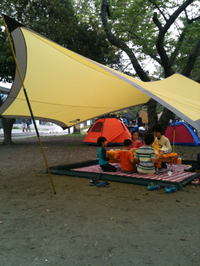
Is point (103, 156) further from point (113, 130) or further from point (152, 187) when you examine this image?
point (113, 130)

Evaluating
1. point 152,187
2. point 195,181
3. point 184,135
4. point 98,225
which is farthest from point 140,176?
point 184,135

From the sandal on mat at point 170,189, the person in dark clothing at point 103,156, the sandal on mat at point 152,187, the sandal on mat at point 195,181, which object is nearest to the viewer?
the sandal on mat at point 170,189

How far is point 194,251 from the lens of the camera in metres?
2.44

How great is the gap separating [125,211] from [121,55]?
38.6 ft

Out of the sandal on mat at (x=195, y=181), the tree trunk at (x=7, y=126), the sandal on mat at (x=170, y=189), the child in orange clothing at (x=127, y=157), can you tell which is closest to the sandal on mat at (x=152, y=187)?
the sandal on mat at (x=170, y=189)

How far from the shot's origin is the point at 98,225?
3105 millimetres

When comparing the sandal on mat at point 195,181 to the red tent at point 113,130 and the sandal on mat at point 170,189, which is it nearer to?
the sandal on mat at point 170,189

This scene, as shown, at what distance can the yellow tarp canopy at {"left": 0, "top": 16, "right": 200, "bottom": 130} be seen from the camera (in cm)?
460

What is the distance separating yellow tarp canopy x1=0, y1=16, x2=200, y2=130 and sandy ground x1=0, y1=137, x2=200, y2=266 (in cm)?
164

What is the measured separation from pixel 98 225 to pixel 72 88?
4.02 metres

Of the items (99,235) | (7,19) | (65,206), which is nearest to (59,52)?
(7,19)

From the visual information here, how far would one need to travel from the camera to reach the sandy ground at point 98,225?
2.37 m

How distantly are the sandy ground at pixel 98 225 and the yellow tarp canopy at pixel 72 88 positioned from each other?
1.64 metres

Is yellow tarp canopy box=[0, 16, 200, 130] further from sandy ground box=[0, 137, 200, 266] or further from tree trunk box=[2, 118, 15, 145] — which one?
tree trunk box=[2, 118, 15, 145]
